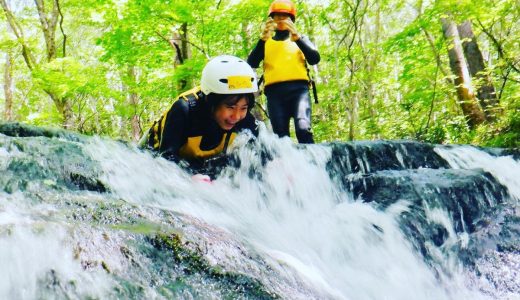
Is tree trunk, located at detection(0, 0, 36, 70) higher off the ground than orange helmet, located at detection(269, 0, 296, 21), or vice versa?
tree trunk, located at detection(0, 0, 36, 70)

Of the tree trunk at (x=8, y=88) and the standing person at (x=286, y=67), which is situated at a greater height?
the tree trunk at (x=8, y=88)

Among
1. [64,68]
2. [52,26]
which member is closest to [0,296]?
[64,68]

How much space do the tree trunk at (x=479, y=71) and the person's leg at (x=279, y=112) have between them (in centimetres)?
536

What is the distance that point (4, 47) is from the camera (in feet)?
43.1

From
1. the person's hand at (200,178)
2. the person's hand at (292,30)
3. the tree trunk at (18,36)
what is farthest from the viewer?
the tree trunk at (18,36)

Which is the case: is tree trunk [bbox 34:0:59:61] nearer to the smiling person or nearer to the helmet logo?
the smiling person

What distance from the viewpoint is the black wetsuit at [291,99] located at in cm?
450

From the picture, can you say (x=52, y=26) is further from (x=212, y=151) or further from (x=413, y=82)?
(x=212, y=151)

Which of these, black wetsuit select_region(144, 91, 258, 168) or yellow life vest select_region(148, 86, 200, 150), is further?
yellow life vest select_region(148, 86, 200, 150)

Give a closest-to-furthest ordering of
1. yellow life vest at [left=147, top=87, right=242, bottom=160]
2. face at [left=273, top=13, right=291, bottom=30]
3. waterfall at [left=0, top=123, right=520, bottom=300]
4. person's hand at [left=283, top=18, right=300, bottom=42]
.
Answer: waterfall at [left=0, top=123, right=520, bottom=300]
yellow life vest at [left=147, top=87, right=242, bottom=160]
person's hand at [left=283, top=18, right=300, bottom=42]
face at [left=273, top=13, right=291, bottom=30]

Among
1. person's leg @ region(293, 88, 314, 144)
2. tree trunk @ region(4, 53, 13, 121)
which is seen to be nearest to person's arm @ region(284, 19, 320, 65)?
person's leg @ region(293, 88, 314, 144)

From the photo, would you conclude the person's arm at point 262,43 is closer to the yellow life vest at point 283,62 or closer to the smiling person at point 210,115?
the yellow life vest at point 283,62

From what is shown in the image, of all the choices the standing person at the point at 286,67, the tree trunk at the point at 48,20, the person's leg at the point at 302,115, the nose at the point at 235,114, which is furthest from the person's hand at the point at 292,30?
the tree trunk at the point at 48,20

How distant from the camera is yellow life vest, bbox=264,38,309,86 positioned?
4.53 meters
